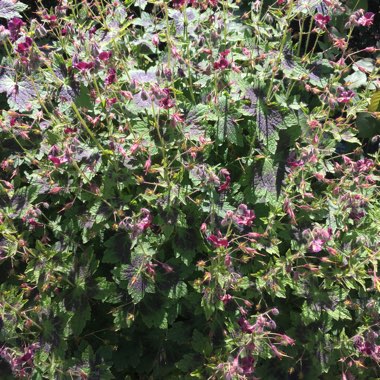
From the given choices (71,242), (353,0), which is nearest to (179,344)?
(71,242)

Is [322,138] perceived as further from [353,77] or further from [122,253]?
[122,253]

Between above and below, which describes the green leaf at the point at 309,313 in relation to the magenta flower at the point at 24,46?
below

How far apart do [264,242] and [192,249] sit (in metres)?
0.29

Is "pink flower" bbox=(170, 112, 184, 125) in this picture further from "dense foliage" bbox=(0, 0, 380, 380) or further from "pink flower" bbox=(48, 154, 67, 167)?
"pink flower" bbox=(48, 154, 67, 167)

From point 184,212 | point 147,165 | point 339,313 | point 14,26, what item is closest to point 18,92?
point 14,26

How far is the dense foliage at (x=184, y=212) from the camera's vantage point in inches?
98.0

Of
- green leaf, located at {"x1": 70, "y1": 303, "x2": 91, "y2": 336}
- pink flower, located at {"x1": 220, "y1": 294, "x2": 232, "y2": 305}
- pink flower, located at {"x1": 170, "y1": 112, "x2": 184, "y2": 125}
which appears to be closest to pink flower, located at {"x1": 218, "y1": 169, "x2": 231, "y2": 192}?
pink flower, located at {"x1": 170, "y1": 112, "x2": 184, "y2": 125}

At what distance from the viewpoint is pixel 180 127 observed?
8.22 feet

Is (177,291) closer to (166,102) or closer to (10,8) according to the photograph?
(166,102)

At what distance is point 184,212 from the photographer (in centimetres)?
263

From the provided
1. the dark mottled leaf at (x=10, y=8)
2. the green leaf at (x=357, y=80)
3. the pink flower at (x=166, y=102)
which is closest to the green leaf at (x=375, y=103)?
the green leaf at (x=357, y=80)

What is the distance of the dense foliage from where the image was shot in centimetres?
249

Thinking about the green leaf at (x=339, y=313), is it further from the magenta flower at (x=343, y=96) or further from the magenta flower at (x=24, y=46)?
the magenta flower at (x=24, y=46)

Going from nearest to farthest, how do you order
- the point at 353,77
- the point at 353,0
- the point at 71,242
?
the point at 71,242 < the point at 353,77 < the point at 353,0
